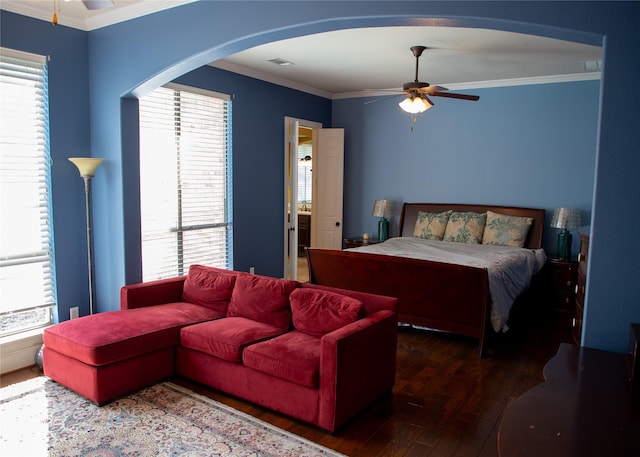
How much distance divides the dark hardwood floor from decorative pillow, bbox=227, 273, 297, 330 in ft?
2.01

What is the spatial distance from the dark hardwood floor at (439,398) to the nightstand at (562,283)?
2.80 feet

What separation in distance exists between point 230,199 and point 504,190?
3.46 meters

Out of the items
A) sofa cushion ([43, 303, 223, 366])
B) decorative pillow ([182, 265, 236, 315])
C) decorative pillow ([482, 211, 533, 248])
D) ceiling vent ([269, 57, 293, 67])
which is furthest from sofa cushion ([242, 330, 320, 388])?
decorative pillow ([482, 211, 533, 248])

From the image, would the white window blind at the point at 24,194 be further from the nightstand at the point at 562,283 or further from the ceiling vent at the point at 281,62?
the nightstand at the point at 562,283

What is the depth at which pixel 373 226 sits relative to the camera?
23.8ft

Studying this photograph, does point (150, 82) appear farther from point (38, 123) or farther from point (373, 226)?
point (373, 226)

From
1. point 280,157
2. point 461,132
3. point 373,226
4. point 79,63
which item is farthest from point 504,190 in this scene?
point 79,63

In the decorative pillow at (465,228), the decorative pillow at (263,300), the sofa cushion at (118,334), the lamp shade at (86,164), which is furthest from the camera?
the decorative pillow at (465,228)

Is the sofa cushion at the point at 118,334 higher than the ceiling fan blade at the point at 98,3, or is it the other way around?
the ceiling fan blade at the point at 98,3

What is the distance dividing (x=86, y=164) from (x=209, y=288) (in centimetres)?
140

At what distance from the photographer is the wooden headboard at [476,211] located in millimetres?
5863

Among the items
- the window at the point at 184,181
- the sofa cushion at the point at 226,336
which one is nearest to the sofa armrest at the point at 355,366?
the sofa cushion at the point at 226,336

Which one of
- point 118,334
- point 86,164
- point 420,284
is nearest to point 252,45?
point 86,164

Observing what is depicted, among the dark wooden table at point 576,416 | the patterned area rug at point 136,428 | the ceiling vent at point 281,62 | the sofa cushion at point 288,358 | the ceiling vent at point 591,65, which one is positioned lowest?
the patterned area rug at point 136,428
